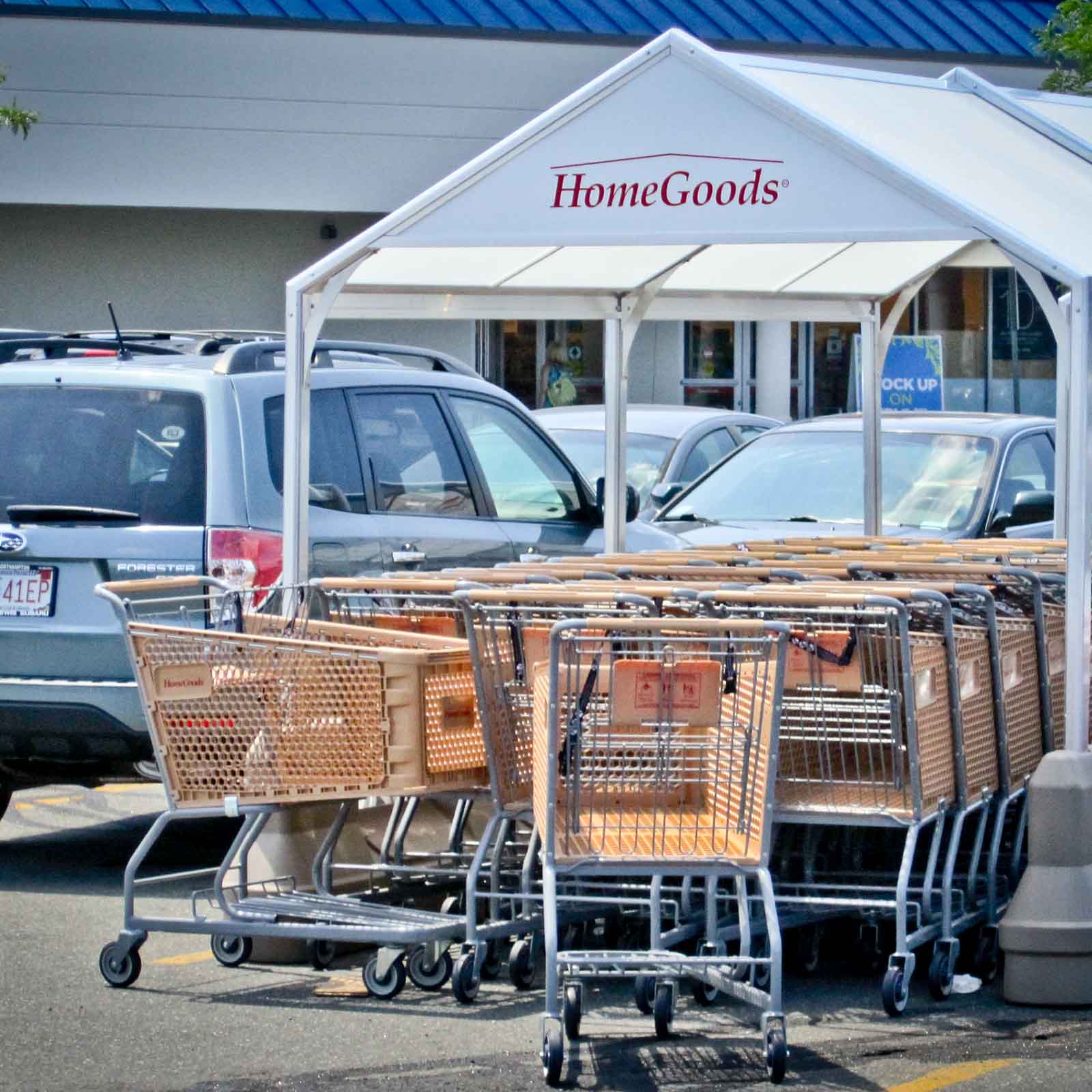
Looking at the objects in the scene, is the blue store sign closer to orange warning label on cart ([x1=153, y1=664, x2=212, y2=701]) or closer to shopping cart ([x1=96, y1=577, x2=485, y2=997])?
shopping cart ([x1=96, y1=577, x2=485, y2=997])

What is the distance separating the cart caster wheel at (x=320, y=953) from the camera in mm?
6539

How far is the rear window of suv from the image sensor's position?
772 centimetres

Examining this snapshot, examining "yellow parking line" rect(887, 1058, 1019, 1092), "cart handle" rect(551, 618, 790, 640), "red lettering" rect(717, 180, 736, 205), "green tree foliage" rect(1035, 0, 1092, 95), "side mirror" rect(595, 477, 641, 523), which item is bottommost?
"yellow parking line" rect(887, 1058, 1019, 1092)

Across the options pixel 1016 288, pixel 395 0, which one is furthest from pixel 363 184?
pixel 1016 288

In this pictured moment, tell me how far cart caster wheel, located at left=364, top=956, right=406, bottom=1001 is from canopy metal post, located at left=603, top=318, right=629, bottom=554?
3.28 m

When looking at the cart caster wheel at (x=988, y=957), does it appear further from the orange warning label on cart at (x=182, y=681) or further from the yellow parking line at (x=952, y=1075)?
the orange warning label on cart at (x=182, y=681)

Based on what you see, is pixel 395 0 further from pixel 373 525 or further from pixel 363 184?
pixel 373 525

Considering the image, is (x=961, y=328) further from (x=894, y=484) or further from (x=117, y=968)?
(x=117, y=968)

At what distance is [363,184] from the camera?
23.6 metres

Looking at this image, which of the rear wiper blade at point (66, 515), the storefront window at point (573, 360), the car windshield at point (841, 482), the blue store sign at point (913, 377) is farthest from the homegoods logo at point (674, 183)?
the storefront window at point (573, 360)

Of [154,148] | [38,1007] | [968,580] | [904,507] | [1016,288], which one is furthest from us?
[1016,288]

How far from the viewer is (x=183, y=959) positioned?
671cm

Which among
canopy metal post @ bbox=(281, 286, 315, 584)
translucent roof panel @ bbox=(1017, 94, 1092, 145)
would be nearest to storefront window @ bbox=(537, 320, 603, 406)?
translucent roof panel @ bbox=(1017, 94, 1092, 145)

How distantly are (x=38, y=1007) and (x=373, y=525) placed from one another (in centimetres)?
280
